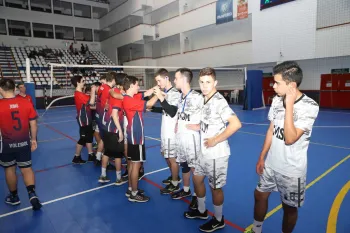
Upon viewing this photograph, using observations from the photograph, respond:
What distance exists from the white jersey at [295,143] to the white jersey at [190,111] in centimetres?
120

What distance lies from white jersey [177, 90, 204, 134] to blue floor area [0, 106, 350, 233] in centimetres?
132

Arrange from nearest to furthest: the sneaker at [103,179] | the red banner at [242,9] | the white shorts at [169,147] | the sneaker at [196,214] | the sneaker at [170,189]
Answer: the sneaker at [196,214] < the white shorts at [169,147] < the sneaker at [170,189] < the sneaker at [103,179] < the red banner at [242,9]

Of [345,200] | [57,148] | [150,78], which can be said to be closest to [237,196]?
[345,200]

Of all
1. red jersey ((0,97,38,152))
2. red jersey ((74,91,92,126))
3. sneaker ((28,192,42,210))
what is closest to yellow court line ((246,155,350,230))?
sneaker ((28,192,42,210))

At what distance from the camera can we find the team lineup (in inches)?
85.7

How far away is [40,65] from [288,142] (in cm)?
2535

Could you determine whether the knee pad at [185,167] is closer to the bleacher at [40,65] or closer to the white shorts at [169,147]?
the white shorts at [169,147]

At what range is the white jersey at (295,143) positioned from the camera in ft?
6.87

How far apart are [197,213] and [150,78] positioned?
22.3 metres

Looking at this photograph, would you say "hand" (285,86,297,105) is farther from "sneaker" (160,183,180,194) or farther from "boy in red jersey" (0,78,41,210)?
"boy in red jersey" (0,78,41,210)

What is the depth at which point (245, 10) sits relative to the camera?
17016mm

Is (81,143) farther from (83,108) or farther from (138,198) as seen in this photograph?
(138,198)

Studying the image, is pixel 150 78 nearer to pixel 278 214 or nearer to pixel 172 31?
pixel 172 31

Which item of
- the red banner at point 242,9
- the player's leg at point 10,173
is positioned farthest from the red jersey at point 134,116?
the red banner at point 242,9
